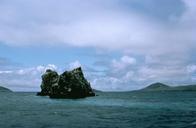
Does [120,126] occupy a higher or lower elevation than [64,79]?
lower

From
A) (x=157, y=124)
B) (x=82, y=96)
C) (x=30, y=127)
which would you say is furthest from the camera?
(x=82, y=96)

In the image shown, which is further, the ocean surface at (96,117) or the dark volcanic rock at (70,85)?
the dark volcanic rock at (70,85)

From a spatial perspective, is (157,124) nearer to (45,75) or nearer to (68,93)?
(68,93)

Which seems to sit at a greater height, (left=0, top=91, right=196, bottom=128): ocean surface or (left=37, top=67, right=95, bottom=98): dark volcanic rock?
(left=37, top=67, right=95, bottom=98): dark volcanic rock

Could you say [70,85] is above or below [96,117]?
above

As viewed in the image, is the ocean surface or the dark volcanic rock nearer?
the ocean surface

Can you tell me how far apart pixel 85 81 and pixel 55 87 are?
18.0 meters

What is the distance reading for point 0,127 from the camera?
49.6 meters

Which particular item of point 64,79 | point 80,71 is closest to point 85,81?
point 80,71

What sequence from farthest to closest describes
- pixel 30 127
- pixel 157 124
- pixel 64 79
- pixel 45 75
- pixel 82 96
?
1. pixel 45 75
2. pixel 82 96
3. pixel 64 79
4. pixel 157 124
5. pixel 30 127

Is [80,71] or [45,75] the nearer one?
[80,71]

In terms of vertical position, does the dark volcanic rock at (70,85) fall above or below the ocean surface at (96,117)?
above

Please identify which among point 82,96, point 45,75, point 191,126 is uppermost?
point 45,75

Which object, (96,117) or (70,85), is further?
(70,85)
